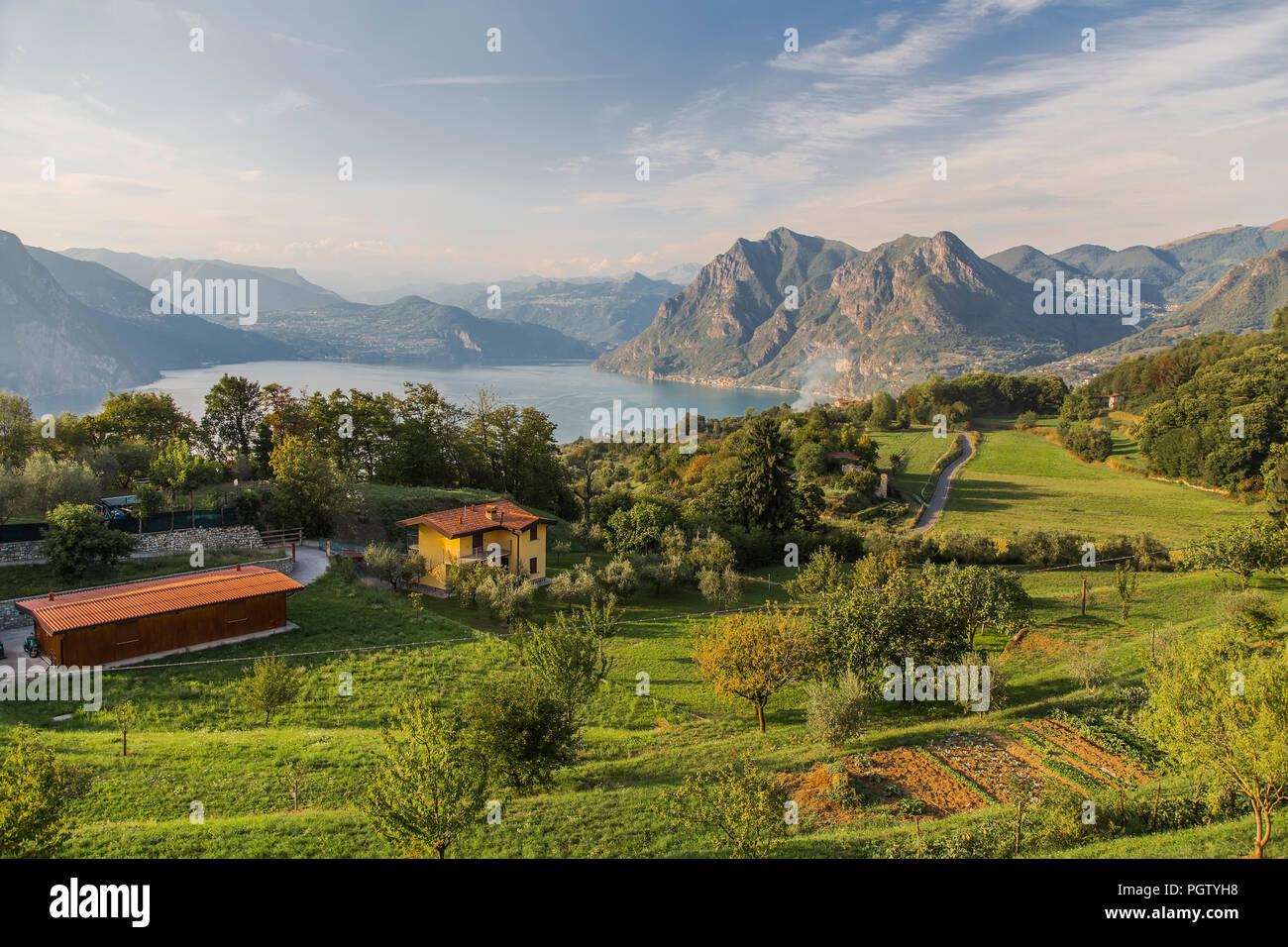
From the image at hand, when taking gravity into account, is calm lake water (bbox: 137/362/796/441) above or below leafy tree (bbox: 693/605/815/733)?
above

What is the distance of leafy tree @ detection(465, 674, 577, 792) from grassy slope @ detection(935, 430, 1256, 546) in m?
37.4

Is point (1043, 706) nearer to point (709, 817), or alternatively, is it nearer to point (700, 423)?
point (709, 817)

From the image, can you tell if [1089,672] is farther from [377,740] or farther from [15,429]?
[15,429]

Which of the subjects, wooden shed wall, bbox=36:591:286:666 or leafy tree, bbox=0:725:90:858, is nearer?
leafy tree, bbox=0:725:90:858

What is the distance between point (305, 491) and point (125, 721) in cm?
1920

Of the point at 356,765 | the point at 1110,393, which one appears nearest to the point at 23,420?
the point at 356,765

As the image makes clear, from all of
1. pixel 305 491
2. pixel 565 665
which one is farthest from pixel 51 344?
pixel 565 665

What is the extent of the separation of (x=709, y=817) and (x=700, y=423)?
11022 centimetres

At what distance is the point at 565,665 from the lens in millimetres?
15875

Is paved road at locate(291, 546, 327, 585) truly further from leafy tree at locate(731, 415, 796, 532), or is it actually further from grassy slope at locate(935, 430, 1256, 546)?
grassy slope at locate(935, 430, 1256, 546)

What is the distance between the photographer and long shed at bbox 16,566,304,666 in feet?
61.5

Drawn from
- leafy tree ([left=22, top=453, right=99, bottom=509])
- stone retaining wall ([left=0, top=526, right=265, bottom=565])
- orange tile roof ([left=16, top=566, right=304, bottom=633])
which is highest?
leafy tree ([left=22, top=453, right=99, bottom=509])

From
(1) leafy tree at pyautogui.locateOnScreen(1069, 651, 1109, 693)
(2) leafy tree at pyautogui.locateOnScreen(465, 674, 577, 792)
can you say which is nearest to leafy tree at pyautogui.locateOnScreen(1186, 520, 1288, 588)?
(1) leafy tree at pyautogui.locateOnScreen(1069, 651, 1109, 693)
